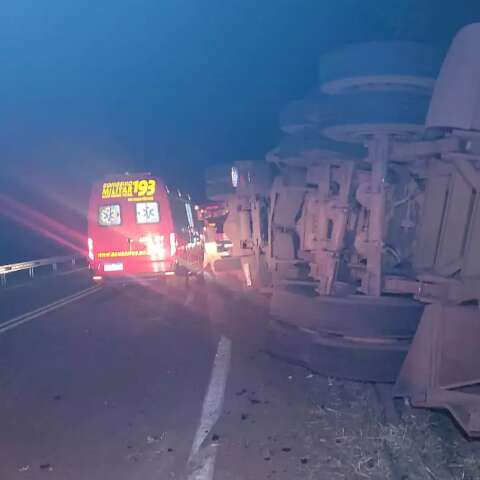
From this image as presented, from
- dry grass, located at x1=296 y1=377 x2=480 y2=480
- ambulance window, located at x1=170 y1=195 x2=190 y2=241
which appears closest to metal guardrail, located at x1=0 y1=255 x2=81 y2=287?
ambulance window, located at x1=170 y1=195 x2=190 y2=241

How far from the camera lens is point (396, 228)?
7594 mm

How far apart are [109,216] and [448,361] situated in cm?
1113

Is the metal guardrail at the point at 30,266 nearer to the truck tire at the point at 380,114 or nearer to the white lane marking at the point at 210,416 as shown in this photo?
the white lane marking at the point at 210,416

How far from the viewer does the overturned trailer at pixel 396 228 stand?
17.7 ft

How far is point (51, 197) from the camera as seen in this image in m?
76.3

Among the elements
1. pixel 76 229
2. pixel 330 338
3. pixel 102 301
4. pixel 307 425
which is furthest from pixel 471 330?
pixel 76 229

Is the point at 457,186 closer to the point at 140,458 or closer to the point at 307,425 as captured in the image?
the point at 307,425

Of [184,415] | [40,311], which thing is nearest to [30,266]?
[40,311]

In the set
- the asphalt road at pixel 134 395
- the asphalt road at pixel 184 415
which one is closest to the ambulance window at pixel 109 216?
the asphalt road at pixel 134 395

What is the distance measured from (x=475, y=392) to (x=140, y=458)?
2809 mm

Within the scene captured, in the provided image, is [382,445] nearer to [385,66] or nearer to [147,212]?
[385,66]

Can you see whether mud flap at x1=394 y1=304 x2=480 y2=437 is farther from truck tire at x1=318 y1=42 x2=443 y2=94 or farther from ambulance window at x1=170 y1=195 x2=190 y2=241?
ambulance window at x1=170 y1=195 x2=190 y2=241

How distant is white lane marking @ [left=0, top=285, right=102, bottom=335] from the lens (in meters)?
11.7

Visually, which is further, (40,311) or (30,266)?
(30,266)
